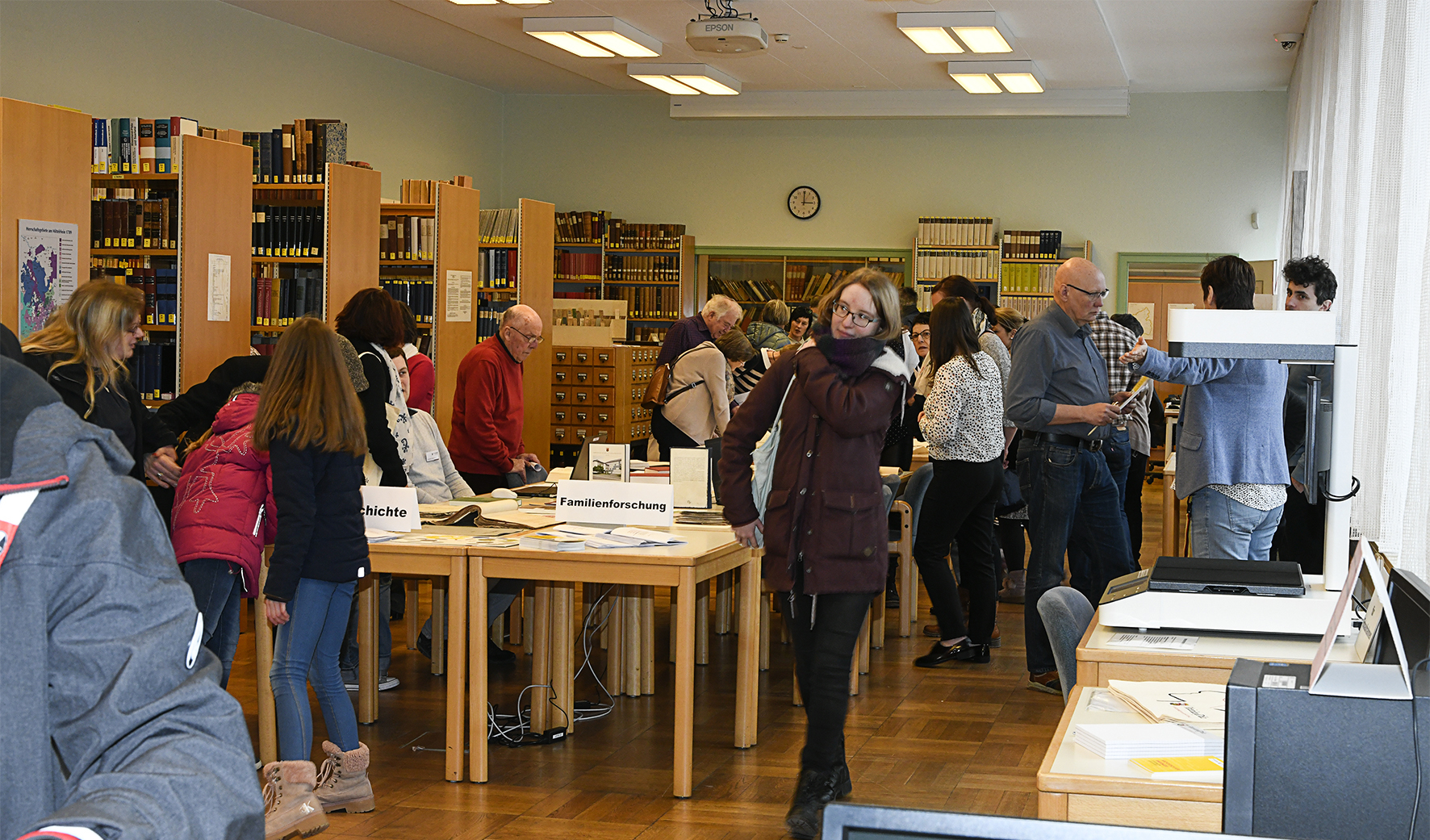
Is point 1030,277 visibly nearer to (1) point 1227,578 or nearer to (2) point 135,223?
(2) point 135,223

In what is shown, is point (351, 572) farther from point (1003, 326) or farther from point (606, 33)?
point (606, 33)

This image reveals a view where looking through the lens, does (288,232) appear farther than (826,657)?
Yes

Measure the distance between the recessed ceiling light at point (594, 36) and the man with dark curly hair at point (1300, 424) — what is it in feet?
19.0

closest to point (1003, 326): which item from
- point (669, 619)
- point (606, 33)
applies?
point (669, 619)

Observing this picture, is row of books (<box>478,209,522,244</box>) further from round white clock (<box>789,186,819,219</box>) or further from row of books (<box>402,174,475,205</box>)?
round white clock (<box>789,186,819,219</box>)

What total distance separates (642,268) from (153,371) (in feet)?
23.6

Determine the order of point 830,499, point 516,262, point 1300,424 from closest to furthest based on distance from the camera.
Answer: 1. point 830,499
2. point 1300,424
3. point 516,262

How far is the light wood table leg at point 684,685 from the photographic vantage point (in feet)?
12.6

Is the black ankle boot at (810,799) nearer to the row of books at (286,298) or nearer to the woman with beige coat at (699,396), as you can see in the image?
the woman with beige coat at (699,396)

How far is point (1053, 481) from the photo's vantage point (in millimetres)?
4898

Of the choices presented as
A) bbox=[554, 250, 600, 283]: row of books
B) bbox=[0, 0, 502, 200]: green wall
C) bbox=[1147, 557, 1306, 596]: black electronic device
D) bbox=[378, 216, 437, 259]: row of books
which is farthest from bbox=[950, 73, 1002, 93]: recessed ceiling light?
bbox=[1147, 557, 1306, 596]: black electronic device

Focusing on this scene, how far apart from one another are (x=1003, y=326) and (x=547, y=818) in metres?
4.60

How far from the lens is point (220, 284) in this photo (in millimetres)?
6797

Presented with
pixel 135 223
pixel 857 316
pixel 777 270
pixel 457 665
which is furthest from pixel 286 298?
pixel 777 270
